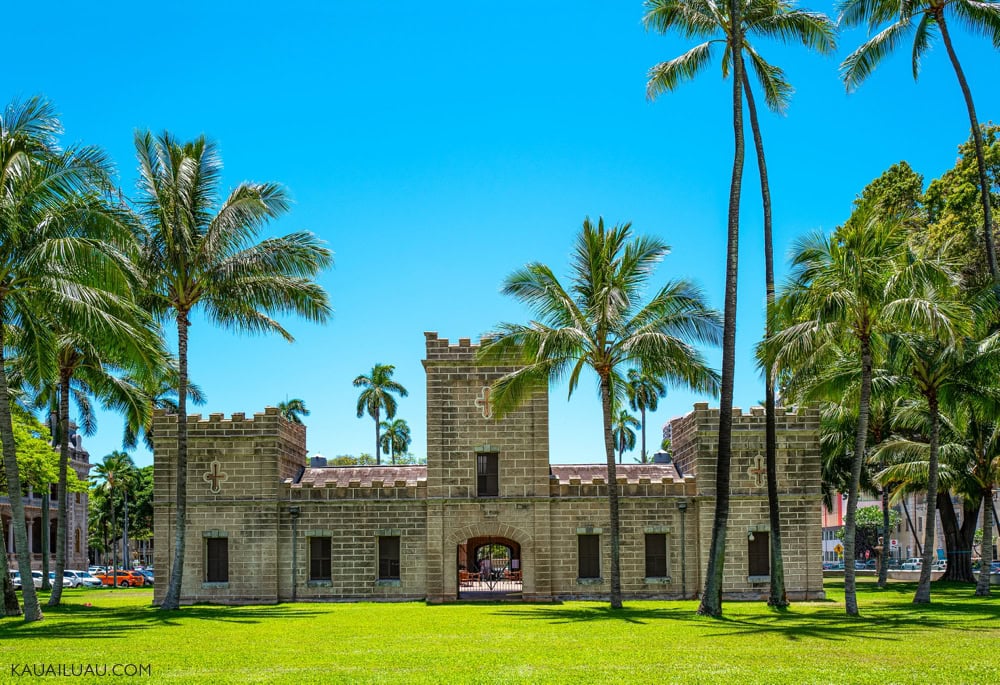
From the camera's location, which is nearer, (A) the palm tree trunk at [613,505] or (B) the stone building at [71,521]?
(A) the palm tree trunk at [613,505]

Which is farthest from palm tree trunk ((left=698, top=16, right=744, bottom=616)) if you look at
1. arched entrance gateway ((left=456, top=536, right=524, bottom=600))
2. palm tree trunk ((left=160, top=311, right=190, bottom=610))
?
palm tree trunk ((left=160, top=311, right=190, bottom=610))

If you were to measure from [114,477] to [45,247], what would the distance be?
49700 millimetres

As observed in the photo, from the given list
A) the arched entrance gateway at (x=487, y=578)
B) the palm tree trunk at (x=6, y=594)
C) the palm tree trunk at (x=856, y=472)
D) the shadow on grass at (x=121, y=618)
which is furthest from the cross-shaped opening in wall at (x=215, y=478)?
the palm tree trunk at (x=856, y=472)

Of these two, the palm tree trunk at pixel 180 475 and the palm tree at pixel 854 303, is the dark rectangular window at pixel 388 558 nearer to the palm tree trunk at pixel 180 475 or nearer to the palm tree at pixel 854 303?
the palm tree trunk at pixel 180 475

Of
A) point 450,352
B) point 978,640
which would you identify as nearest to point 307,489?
point 450,352

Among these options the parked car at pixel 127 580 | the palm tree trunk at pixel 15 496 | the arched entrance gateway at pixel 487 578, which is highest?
the palm tree trunk at pixel 15 496

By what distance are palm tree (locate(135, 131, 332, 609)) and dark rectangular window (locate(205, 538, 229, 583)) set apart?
A: 3642 millimetres

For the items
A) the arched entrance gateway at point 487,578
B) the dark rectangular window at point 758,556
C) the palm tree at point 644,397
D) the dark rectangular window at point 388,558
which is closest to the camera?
the dark rectangular window at point 758,556

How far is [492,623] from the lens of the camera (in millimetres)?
23469

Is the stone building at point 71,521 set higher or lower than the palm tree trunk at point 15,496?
lower

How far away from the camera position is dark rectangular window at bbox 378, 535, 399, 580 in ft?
104

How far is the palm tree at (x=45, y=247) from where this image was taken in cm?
2130

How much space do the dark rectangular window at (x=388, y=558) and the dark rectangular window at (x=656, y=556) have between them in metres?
7.73

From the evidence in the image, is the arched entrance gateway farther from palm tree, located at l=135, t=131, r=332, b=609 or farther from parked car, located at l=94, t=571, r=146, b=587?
parked car, located at l=94, t=571, r=146, b=587
